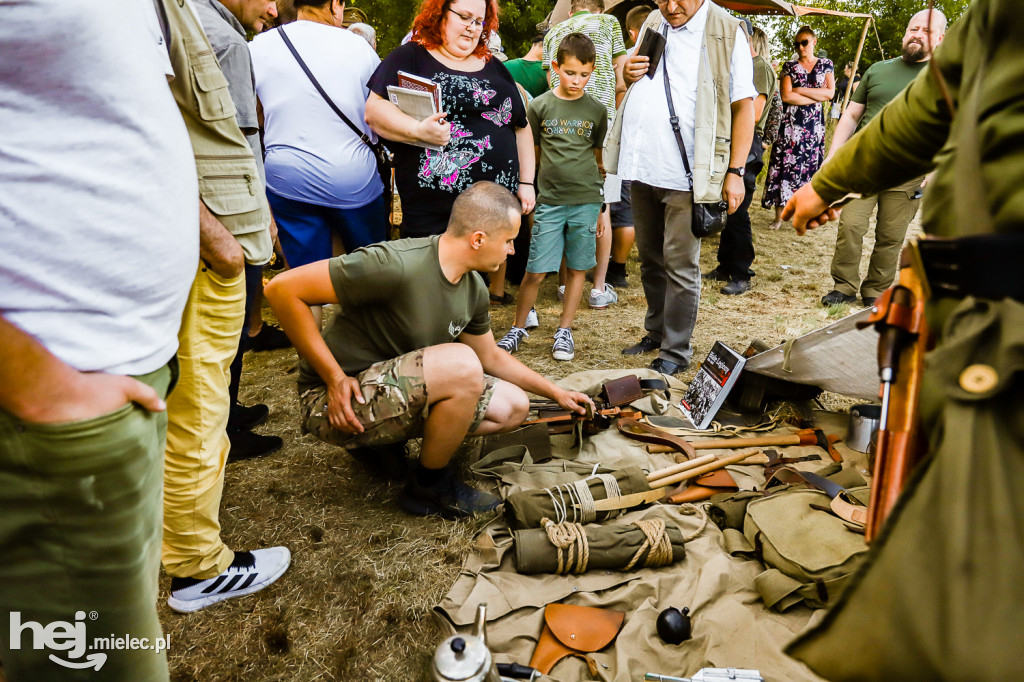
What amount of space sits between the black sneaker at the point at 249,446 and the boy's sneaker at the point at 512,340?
1.75 metres

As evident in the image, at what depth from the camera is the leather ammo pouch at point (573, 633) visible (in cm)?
199

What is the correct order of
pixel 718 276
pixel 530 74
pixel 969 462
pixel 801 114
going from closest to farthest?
pixel 969 462, pixel 530 74, pixel 718 276, pixel 801 114

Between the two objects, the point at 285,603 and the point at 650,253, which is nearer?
the point at 285,603

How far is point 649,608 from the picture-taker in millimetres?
2160

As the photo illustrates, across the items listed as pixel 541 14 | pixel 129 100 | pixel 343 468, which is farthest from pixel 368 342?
pixel 541 14

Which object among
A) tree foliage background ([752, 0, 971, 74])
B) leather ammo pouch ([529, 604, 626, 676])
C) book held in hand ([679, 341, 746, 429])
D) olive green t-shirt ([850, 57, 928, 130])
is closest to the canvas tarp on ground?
leather ammo pouch ([529, 604, 626, 676])

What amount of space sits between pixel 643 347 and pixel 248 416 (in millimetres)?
2679

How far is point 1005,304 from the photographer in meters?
0.81

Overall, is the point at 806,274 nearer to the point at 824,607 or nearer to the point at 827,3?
the point at 824,607

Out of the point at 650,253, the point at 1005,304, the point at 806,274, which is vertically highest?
the point at 1005,304

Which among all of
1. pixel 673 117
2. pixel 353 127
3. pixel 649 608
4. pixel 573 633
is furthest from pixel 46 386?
pixel 673 117

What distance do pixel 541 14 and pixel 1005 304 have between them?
10076mm

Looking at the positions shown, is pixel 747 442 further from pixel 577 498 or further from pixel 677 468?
pixel 577 498

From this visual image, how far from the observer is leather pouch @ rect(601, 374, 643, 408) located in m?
3.59
